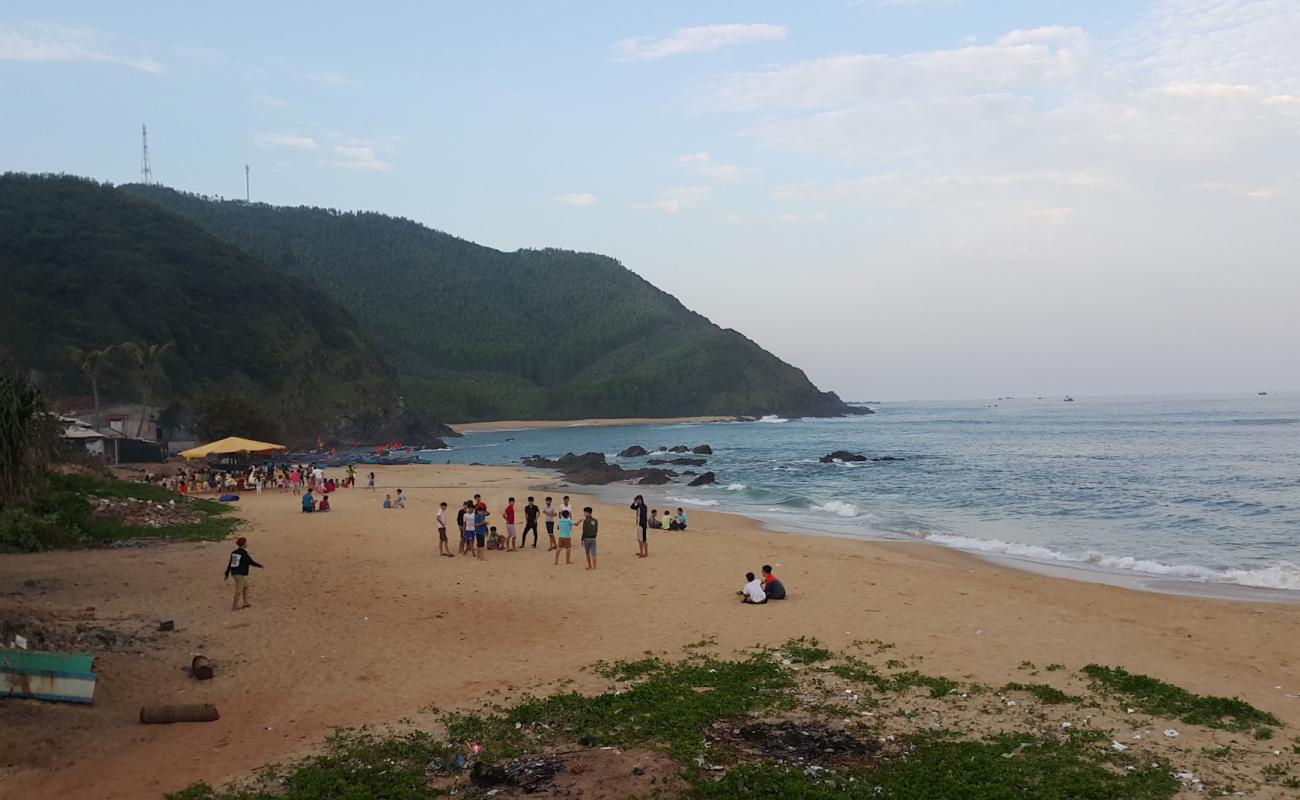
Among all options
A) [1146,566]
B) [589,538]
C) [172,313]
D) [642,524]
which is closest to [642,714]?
[589,538]

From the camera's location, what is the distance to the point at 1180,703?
9008 mm

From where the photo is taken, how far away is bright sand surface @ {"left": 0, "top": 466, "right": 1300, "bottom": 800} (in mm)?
8422

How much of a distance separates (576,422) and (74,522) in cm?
14664

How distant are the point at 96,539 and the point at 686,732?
54.7ft

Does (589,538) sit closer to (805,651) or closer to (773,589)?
(773,589)

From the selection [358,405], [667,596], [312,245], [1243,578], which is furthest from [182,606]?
[312,245]

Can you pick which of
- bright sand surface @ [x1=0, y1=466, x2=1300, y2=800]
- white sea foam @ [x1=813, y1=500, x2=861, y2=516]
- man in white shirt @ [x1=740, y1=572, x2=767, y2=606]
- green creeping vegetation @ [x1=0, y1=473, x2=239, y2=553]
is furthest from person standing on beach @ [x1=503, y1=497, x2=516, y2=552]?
white sea foam @ [x1=813, y1=500, x2=861, y2=516]

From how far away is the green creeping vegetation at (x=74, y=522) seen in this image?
1748cm

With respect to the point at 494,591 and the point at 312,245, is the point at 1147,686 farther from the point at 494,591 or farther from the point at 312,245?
the point at 312,245

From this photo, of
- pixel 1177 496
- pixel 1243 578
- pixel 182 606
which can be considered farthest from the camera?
pixel 1177 496

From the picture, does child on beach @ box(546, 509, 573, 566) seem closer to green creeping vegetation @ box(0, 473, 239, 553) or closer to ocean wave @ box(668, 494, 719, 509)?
green creeping vegetation @ box(0, 473, 239, 553)

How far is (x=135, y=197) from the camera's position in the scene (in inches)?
4021

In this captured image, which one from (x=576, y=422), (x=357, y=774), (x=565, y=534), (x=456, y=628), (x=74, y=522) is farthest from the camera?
(x=576, y=422)

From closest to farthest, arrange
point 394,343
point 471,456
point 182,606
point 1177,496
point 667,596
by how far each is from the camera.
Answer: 1. point 182,606
2. point 667,596
3. point 1177,496
4. point 471,456
5. point 394,343
